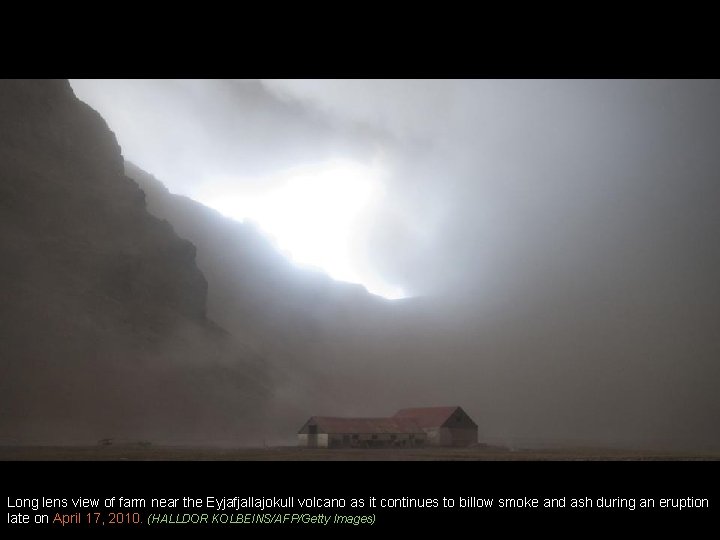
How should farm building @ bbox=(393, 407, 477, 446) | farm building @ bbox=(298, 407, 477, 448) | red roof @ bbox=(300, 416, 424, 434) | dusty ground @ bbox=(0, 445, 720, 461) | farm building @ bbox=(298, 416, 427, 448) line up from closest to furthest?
dusty ground @ bbox=(0, 445, 720, 461)
farm building @ bbox=(298, 416, 427, 448)
farm building @ bbox=(298, 407, 477, 448)
red roof @ bbox=(300, 416, 424, 434)
farm building @ bbox=(393, 407, 477, 446)

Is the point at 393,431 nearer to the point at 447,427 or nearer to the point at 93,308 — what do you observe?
the point at 447,427

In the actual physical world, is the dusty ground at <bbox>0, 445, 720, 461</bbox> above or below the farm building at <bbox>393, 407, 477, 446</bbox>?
below

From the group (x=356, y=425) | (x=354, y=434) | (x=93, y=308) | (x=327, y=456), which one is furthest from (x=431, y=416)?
(x=93, y=308)

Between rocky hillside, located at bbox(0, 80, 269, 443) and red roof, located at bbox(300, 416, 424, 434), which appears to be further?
rocky hillside, located at bbox(0, 80, 269, 443)

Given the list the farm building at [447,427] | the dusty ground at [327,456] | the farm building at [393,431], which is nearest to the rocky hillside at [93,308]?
the farm building at [393,431]

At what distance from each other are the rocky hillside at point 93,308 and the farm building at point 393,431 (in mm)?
42741

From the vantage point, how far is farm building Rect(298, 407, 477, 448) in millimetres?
54875

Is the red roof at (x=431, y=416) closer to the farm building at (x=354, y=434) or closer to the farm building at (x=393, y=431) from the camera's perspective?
the farm building at (x=393, y=431)

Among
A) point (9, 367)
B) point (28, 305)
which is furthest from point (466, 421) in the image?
point (28, 305)

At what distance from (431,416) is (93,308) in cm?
7465

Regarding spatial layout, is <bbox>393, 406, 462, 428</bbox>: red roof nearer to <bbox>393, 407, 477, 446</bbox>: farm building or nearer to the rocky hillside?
<bbox>393, 407, 477, 446</bbox>: farm building

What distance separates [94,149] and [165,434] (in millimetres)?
76152

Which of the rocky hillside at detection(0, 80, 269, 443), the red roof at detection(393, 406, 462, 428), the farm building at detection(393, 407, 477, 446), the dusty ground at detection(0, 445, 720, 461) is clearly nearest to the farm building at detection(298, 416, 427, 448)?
the farm building at detection(393, 407, 477, 446)

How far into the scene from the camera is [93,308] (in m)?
110
